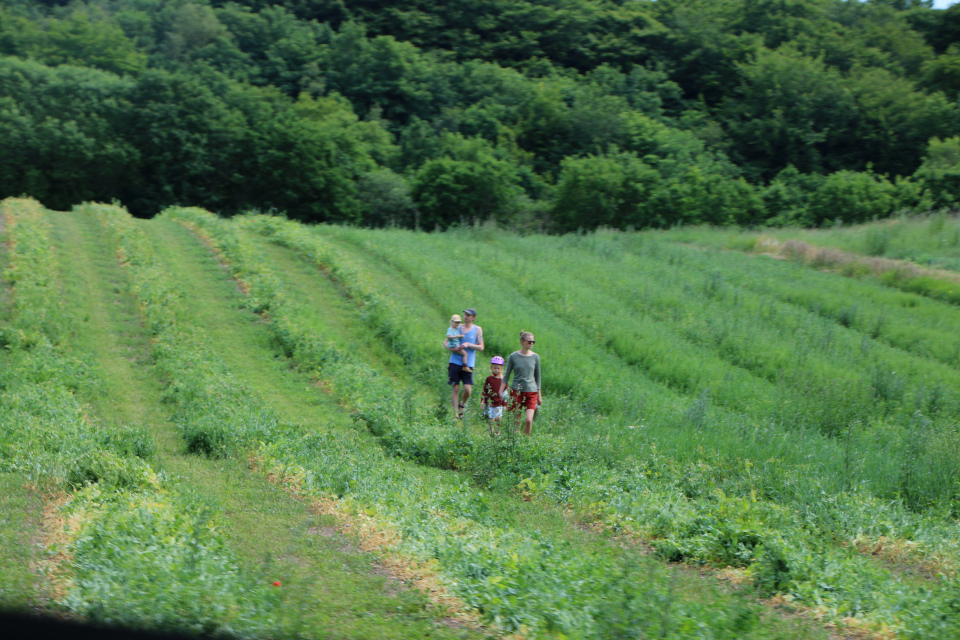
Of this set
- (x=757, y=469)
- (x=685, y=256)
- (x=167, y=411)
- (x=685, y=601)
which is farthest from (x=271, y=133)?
(x=685, y=601)

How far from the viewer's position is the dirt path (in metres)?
5.39

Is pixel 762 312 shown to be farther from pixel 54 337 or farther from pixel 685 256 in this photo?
pixel 54 337

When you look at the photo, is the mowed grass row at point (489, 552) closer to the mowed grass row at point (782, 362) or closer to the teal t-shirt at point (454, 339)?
the teal t-shirt at point (454, 339)

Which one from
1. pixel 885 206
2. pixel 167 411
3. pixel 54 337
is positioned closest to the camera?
pixel 167 411

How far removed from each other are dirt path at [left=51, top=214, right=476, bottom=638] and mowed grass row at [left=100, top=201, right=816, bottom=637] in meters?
0.39

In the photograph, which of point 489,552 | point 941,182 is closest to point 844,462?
point 489,552

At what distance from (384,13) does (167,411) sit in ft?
282

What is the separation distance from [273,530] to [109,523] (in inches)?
59.4

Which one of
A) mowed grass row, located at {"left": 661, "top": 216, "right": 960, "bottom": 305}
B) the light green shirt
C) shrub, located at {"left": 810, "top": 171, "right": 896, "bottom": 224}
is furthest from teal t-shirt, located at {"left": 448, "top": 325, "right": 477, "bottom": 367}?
shrub, located at {"left": 810, "top": 171, "right": 896, "bottom": 224}

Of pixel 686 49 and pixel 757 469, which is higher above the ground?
pixel 686 49

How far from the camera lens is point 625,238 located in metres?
33.9

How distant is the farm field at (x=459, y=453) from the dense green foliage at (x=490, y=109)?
94.2 ft

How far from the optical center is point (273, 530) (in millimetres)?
7621

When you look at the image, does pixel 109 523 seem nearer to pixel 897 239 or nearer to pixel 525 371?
pixel 525 371
